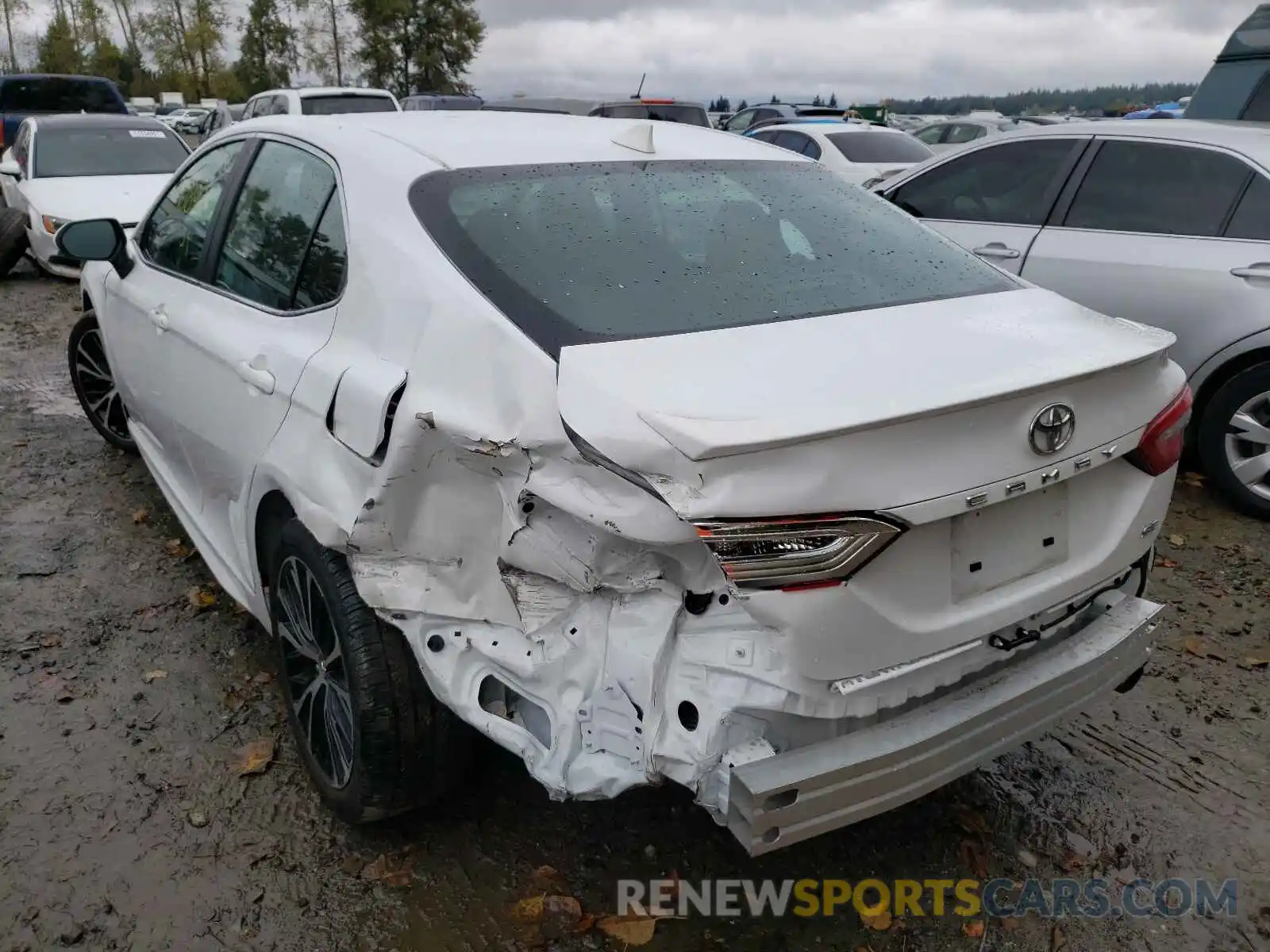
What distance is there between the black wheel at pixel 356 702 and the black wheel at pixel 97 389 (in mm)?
2958

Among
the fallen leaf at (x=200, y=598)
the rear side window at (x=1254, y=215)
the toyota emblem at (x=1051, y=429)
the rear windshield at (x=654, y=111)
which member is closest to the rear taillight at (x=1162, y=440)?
the toyota emblem at (x=1051, y=429)

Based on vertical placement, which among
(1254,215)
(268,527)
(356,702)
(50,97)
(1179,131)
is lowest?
(356,702)

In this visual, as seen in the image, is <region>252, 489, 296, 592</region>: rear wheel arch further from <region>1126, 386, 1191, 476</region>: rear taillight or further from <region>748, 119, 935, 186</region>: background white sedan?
<region>748, 119, 935, 186</region>: background white sedan

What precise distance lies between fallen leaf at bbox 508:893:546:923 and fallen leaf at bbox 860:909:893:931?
792 mm

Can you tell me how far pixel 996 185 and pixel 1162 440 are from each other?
3.69 m

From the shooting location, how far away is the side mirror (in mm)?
3588

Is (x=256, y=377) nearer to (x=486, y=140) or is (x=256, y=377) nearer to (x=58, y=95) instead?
(x=486, y=140)

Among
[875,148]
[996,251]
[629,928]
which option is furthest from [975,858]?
[875,148]

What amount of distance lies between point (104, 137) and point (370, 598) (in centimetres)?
1005

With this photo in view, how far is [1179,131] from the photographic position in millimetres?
5035

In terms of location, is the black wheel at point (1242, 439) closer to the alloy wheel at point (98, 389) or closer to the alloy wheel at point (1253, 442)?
the alloy wheel at point (1253, 442)

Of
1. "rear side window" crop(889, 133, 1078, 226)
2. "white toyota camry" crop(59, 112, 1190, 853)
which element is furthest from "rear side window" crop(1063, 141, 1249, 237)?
"white toyota camry" crop(59, 112, 1190, 853)

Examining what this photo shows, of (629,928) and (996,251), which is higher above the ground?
(996,251)

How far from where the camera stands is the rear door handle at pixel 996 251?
5.29 meters
